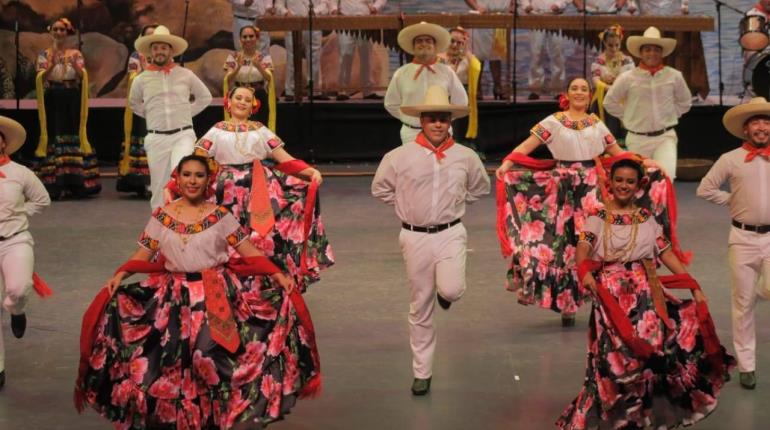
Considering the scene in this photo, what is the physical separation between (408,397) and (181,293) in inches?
56.1

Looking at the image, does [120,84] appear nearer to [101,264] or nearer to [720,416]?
[101,264]

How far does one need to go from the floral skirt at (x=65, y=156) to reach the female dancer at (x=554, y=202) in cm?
653

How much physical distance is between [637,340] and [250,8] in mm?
11421

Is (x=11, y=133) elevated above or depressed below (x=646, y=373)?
above

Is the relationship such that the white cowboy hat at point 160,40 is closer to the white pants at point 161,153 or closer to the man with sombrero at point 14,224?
the white pants at point 161,153

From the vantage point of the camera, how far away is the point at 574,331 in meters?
8.48

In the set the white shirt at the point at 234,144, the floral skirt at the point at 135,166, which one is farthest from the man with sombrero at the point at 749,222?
the floral skirt at the point at 135,166

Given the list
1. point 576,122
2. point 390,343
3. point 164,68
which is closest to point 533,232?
point 576,122

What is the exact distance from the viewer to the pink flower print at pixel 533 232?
859 centimetres

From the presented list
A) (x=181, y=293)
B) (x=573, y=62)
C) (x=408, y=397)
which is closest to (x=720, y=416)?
(x=408, y=397)

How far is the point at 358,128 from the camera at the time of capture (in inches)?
613

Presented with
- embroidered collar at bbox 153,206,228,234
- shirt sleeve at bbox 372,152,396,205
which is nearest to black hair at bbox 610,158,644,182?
shirt sleeve at bbox 372,152,396,205

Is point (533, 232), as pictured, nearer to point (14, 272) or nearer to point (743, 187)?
point (743, 187)

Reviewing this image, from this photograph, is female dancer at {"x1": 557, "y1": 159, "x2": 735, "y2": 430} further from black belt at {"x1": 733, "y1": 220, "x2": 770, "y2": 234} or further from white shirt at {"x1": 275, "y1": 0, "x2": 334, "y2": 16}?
white shirt at {"x1": 275, "y1": 0, "x2": 334, "y2": 16}
